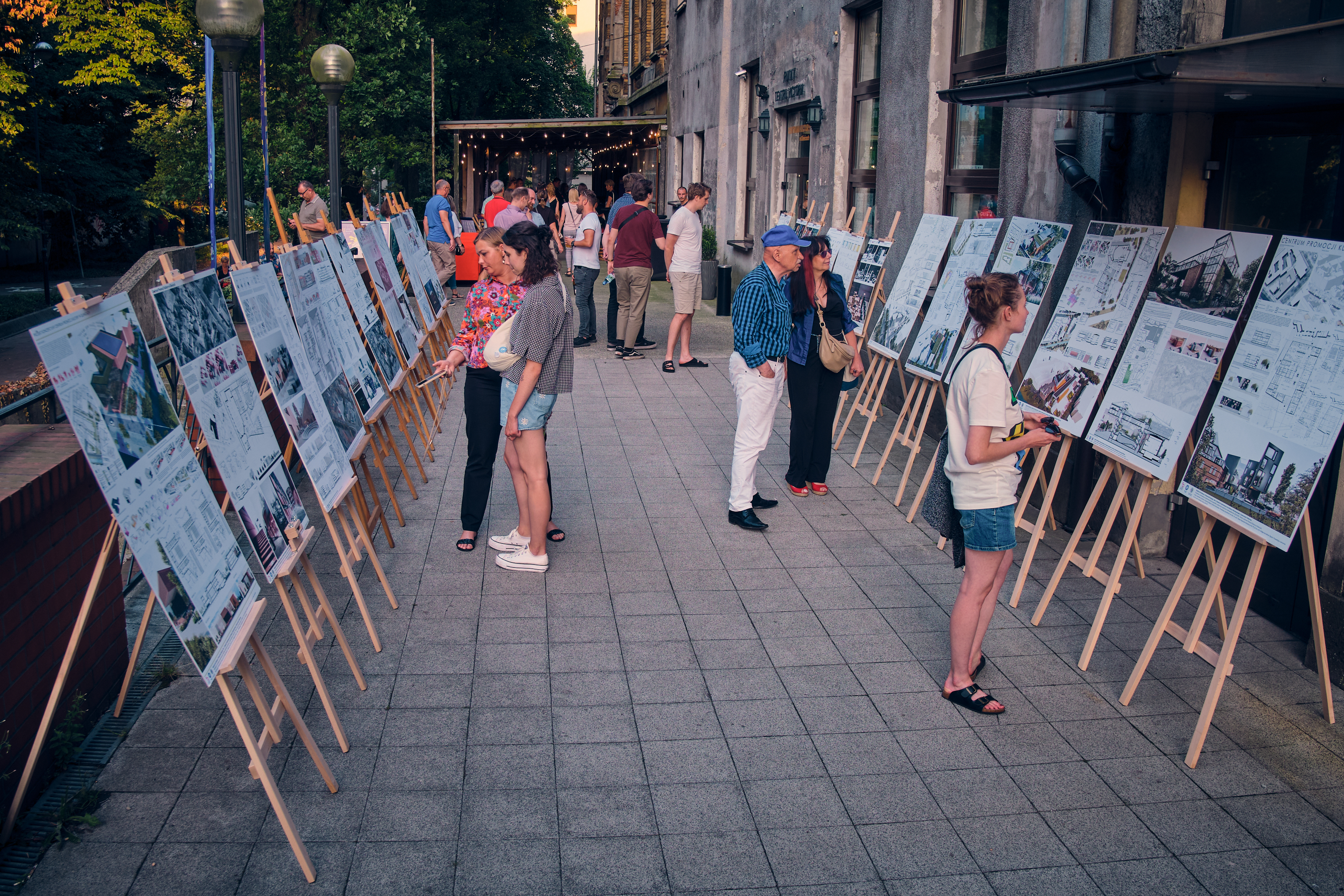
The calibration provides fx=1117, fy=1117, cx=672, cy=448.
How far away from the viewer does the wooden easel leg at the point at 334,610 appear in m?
4.43

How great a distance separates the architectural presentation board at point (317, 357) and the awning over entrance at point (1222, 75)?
3453 millimetres

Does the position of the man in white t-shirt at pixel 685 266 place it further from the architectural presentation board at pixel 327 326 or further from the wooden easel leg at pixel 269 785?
the wooden easel leg at pixel 269 785

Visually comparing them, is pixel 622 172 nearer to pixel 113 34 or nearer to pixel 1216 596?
pixel 113 34

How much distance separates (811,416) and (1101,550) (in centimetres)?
246

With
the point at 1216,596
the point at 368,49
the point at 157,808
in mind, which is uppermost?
the point at 368,49

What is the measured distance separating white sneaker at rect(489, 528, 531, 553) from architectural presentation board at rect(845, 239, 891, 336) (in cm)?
331

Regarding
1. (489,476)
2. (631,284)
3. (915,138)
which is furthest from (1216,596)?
(631,284)

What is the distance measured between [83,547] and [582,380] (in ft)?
23.9

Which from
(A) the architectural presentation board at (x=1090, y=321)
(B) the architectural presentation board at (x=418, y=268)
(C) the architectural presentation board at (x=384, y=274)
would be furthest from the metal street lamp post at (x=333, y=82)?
(A) the architectural presentation board at (x=1090, y=321)

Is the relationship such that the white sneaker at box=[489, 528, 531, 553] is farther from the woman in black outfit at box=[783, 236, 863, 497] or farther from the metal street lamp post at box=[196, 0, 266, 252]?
the metal street lamp post at box=[196, 0, 266, 252]

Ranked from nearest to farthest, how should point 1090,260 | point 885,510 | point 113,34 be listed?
point 1090,260
point 885,510
point 113,34

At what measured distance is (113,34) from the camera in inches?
950

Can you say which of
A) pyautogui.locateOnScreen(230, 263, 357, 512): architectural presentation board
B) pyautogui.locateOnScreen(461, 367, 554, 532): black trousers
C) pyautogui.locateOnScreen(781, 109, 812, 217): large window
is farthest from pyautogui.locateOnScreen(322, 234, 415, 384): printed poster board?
pyautogui.locateOnScreen(781, 109, 812, 217): large window

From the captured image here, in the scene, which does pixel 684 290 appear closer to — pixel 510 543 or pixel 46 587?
pixel 510 543
